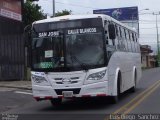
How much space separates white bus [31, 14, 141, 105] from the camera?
15.5m

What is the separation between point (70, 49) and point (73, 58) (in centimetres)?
32

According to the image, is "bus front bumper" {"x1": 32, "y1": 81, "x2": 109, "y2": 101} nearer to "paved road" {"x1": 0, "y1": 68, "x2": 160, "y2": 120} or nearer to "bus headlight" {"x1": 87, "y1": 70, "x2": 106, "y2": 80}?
"bus headlight" {"x1": 87, "y1": 70, "x2": 106, "y2": 80}

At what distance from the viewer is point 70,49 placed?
51.9 ft

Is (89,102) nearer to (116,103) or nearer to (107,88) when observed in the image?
(116,103)

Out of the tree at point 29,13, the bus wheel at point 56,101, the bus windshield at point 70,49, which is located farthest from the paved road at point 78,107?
the tree at point 29,13

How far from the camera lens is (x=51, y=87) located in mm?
15688

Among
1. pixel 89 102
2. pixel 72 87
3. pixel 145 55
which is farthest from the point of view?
pixel 145 55

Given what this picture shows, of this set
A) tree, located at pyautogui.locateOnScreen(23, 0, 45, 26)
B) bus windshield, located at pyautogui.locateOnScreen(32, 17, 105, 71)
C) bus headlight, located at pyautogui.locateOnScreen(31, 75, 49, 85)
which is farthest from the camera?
tree, located at pyautogui.locateOnScreen(23, 0, 45, 26)

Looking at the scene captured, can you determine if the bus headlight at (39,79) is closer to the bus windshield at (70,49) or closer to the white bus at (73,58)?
the white bus at (73,58)

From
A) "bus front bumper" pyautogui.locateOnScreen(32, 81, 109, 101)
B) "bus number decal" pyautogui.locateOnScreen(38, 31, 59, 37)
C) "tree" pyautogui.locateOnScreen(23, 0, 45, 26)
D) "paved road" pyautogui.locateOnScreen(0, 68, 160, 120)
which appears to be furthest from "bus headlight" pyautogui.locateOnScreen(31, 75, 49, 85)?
"tree" pyautogui.locateOnScreen(23, 0, 45, 26)

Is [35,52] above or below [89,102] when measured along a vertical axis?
above

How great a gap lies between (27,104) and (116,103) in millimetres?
3773

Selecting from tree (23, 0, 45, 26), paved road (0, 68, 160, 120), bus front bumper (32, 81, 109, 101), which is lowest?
paved road (0, 68, 160, 120)

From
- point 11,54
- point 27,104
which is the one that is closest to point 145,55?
point 11,54
